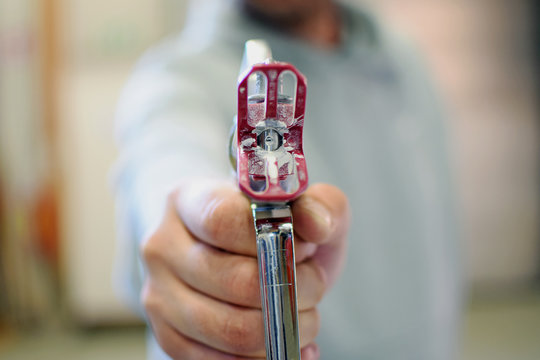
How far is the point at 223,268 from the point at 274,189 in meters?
0.06

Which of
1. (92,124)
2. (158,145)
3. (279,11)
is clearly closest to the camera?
(158,145)

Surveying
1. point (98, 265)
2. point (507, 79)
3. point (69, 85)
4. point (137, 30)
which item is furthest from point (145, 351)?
point (507, 79)

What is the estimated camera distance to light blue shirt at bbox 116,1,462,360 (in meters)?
0.43

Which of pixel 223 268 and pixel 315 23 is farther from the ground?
pixel 315 23

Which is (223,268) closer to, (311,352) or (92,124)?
(311,352)

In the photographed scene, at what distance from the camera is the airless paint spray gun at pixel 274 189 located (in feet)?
0.52

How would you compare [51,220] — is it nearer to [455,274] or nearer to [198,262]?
[455,274]

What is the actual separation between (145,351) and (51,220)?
1.59 ft

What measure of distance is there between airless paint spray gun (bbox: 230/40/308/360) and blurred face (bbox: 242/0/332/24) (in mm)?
364

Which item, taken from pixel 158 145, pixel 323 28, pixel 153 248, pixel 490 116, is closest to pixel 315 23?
pixel 323 28

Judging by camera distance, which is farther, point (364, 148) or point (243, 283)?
point (364, 148)

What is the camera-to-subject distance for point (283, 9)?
0.52 metres

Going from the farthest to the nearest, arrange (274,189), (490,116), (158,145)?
(490,116) < (158,145) < (274,189)

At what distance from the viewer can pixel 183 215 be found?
8.8 inches
